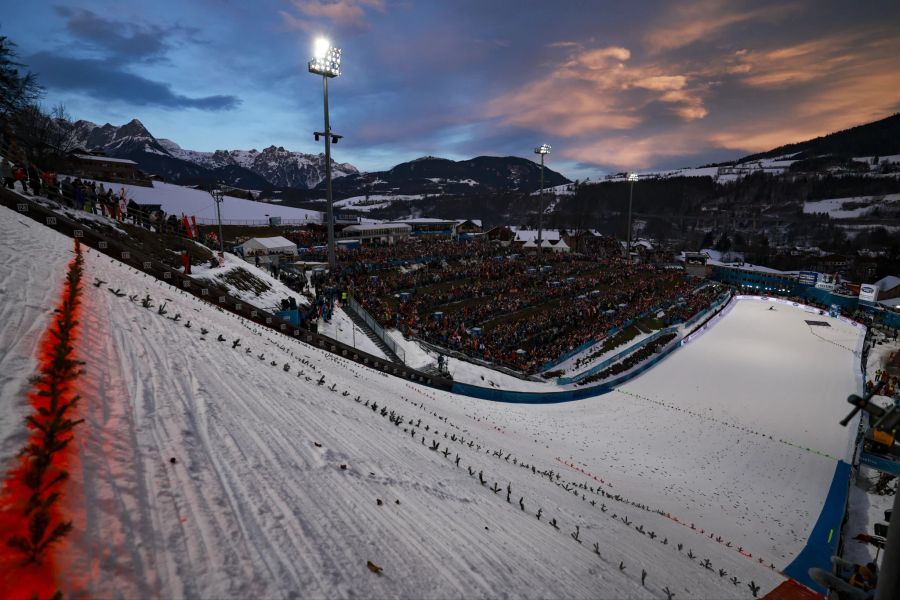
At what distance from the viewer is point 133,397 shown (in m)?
6.00

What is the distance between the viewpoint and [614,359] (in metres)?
30.8

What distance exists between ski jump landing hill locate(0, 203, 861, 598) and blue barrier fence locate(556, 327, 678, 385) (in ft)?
28.4

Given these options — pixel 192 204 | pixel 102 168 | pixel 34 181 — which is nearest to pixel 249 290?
pixel 34 181

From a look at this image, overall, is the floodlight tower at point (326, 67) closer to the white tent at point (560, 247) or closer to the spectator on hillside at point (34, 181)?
the spectator on hillside at point (34, 181)

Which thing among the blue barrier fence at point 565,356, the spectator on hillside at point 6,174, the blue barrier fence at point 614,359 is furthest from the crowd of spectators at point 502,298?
the spectator on hillside at point 6,174

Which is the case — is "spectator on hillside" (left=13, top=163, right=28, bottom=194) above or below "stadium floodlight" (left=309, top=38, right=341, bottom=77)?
below

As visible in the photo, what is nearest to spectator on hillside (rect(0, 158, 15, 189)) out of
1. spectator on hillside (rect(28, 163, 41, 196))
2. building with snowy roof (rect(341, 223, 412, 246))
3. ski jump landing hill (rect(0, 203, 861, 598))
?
spectator on hillside (rect(28, 163, 41, 196))

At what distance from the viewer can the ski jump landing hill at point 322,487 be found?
160 inches

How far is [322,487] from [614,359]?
94.7 feet

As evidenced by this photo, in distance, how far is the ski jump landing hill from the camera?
4062 mm

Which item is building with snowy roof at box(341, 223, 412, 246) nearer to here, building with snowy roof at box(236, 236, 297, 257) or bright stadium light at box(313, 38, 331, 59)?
building with snowy roof at box(236, 236, 297, 257)

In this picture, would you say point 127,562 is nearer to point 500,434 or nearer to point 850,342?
point 500,434

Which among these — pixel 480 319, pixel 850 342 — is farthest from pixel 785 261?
pixel 480 319

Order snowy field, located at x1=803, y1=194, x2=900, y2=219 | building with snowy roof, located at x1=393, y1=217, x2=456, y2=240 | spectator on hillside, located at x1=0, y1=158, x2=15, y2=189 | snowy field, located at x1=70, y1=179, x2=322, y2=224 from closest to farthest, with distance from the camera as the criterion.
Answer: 1. spectator on hillside, located at x1=0, y1=158, x2=15, y2=189
2. snowy field, located at x1=70, y1=179, x2=322, y2=224
3. building with snowy roof, located at x1=393, y1=217, x2=456, y2=240
4. snowy field, located at x1=803, y1=194, x2=900, y2=219
